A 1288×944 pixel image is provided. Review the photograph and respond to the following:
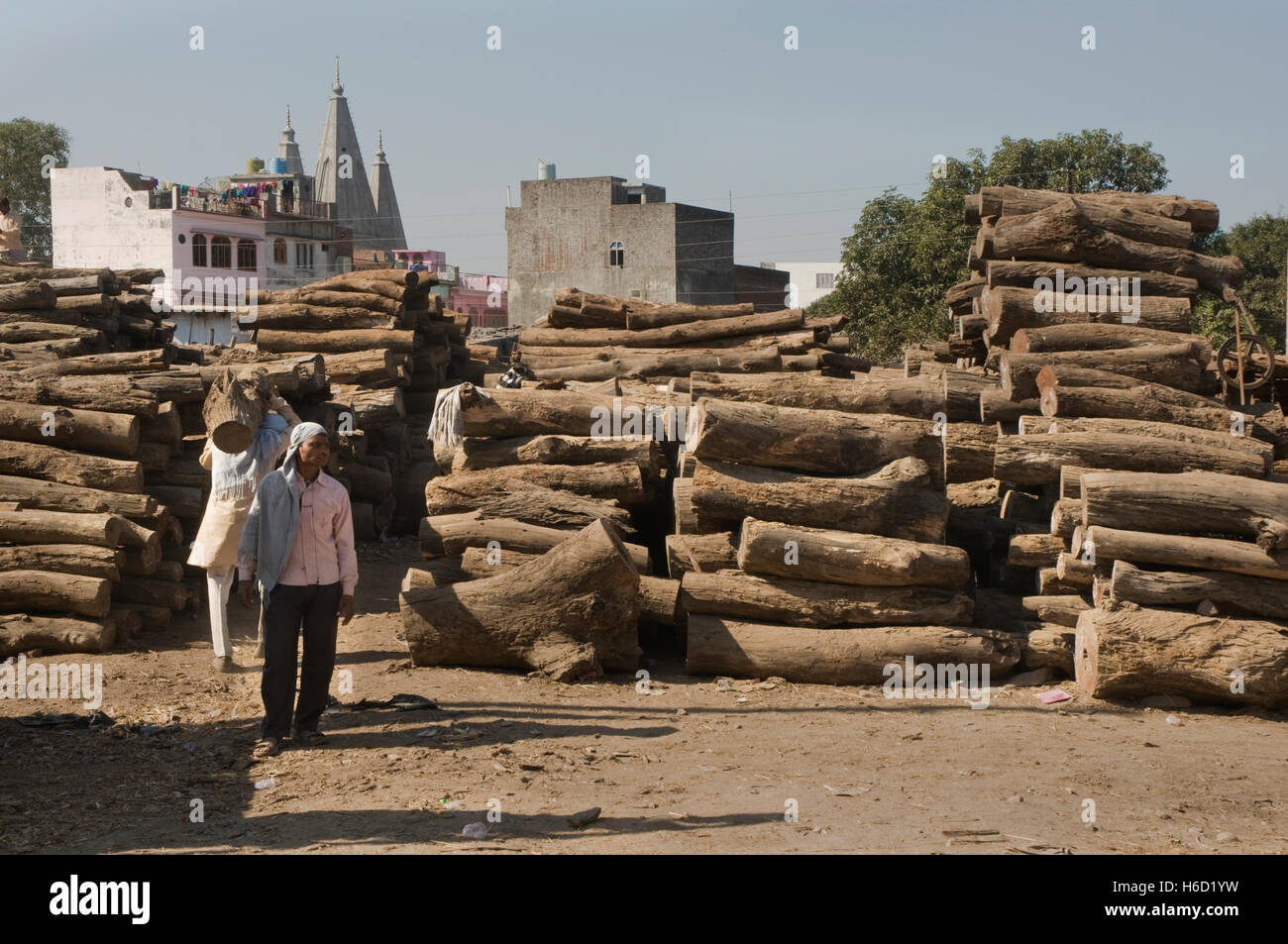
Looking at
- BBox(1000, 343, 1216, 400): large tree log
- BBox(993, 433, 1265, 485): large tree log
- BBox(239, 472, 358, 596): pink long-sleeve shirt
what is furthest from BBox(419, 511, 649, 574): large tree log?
BBox(1000, 343, 1216, 400): large tree log

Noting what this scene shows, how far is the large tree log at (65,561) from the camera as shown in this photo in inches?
403

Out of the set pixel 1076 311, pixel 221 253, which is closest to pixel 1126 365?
pixel 1076 311

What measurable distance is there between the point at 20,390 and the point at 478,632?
5.17 metres

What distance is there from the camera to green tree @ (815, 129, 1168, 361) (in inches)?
1526

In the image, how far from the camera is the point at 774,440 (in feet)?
32.8

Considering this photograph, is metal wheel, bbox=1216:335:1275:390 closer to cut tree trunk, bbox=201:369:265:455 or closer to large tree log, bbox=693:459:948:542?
large tree log, bbox=693:459:948:542

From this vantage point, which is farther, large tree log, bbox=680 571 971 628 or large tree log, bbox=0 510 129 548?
large tree log, bbox=0 510 129 548

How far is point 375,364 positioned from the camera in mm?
15898

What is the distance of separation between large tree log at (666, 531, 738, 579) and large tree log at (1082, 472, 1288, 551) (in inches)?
105

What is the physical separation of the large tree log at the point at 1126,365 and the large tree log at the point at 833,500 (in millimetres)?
1927

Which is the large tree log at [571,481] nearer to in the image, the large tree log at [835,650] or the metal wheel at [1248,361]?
the large tree log at [835,650]

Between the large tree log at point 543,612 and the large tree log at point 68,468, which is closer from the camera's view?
the large tree log at point 543,612

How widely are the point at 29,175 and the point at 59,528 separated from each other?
66994 mm

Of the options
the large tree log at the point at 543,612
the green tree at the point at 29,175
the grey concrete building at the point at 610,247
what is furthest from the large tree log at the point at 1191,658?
the green tree at the point at 29,175
